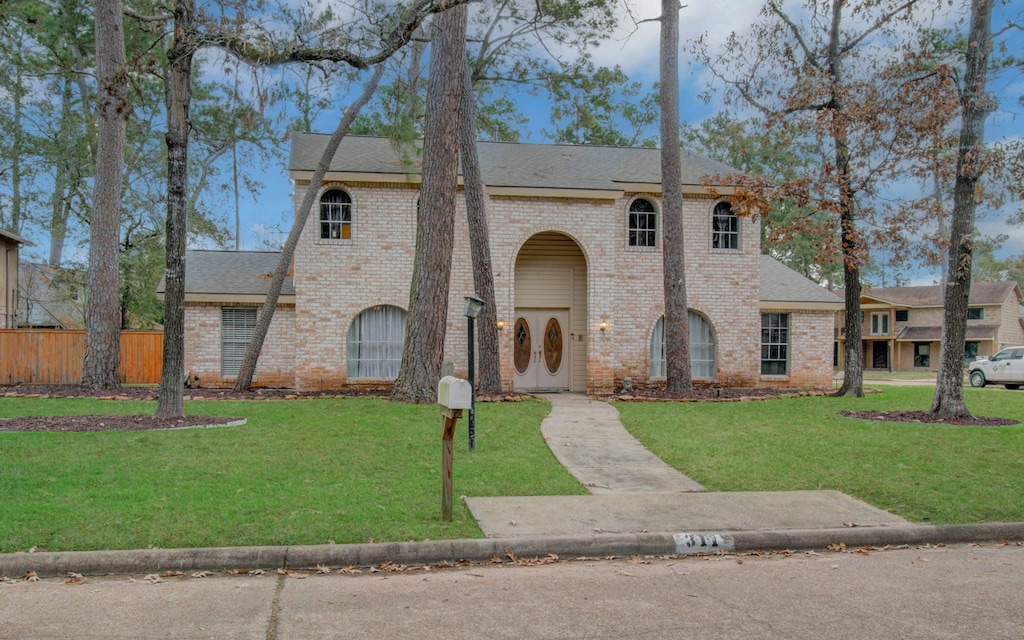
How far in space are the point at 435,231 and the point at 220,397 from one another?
6.01 meters

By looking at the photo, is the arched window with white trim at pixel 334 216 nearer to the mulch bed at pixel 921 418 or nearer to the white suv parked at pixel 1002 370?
the mulch bed at pixel 921 418

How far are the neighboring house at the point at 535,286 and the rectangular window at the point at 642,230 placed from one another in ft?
0.12

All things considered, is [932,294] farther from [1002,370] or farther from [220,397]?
[220,397]

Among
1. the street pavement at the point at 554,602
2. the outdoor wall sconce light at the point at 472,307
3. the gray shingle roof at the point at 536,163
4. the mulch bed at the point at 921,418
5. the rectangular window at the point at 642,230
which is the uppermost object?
the gray shingle roof at the point at 536,163

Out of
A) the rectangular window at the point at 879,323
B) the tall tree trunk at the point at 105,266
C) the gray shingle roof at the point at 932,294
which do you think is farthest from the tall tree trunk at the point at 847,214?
the rectangular window at the point at 879,323

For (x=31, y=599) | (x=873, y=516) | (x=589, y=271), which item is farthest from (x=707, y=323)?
(x=31, y=599)

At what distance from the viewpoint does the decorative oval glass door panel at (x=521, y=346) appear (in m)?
19.5

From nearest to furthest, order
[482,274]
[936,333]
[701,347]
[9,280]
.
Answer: [482,274], [701,347], [9,280], [936,333]

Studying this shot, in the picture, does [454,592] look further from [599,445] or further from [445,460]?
[599,445]

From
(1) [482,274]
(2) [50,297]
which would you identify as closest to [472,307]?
(1) [482,274]

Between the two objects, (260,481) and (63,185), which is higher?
(63,185)

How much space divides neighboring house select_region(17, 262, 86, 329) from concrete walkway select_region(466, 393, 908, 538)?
95.9ft

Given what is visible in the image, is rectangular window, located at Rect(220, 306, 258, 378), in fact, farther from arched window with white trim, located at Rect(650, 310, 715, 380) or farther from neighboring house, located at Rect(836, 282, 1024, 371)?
neighboring house, located at Rect(836, 282, 1024, 371)

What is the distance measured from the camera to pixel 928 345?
154ft
